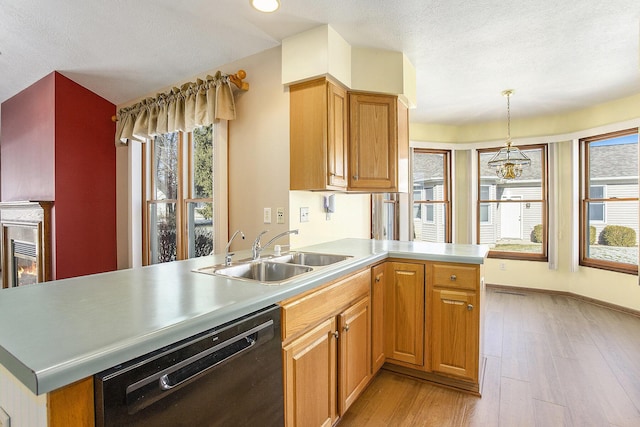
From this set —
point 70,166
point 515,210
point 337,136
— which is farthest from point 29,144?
point 515,210

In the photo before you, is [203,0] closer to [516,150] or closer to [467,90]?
[467,90]

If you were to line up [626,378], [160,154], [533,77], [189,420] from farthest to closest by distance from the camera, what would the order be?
[160,154] → [533,77] → [626,378] → [189,420]

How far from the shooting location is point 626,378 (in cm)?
230

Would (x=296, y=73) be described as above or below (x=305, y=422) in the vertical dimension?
above

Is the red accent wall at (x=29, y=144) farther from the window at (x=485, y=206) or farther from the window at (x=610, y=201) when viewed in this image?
the window at (x=610, y=201)

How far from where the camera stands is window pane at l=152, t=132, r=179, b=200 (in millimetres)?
3383

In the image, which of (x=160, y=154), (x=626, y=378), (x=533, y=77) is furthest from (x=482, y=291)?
(x=160, y=154)

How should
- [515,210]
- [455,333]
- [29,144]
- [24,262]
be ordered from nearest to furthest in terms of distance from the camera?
1. [455,333]
2. [29,144]
3. [24,262]
4. [515,210]

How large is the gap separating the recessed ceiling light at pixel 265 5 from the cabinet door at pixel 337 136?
0.57 m

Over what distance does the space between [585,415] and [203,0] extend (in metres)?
3.33

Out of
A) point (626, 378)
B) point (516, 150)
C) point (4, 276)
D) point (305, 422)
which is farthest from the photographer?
point (516, 150)

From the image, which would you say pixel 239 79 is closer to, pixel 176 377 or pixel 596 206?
pixel 176 377

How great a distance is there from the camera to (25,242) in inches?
143

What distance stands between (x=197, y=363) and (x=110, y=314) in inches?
11.6
